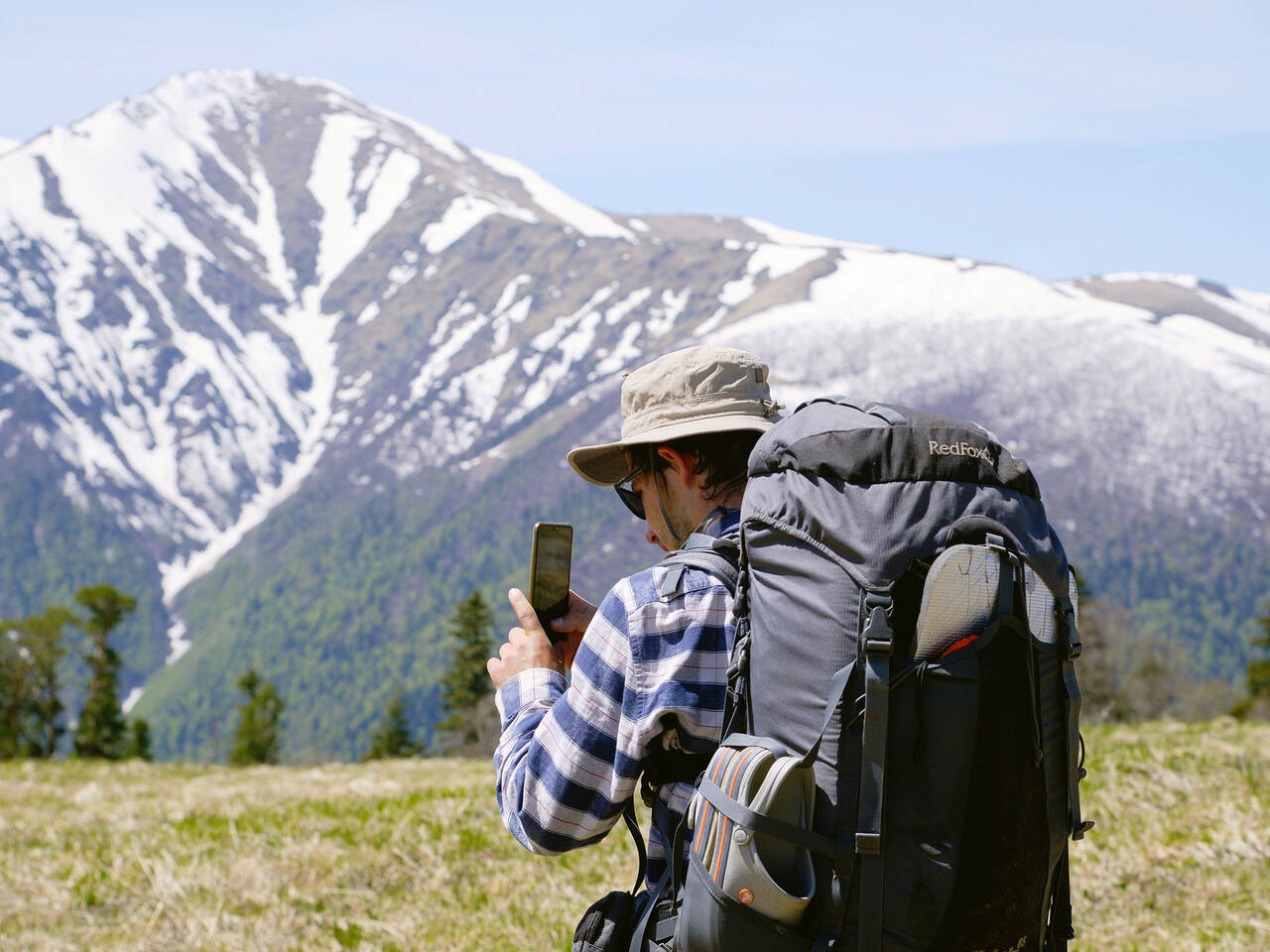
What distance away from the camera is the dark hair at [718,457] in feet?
12.6

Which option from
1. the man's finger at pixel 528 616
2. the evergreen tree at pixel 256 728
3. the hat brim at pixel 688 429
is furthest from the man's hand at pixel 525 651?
the evergreen tree at pixel 256 728

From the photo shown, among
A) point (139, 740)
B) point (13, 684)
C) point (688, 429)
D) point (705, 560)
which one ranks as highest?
point (688, 429)

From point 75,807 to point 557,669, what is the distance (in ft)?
36.5

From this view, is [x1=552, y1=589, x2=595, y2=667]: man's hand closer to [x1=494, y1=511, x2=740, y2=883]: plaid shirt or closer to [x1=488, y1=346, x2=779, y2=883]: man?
[x1=488, y1=346, x2=779, y2=883]: man

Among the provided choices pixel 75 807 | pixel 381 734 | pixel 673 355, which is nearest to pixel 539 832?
pixel 673 355

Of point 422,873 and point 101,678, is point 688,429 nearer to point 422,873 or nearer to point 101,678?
point 422,873

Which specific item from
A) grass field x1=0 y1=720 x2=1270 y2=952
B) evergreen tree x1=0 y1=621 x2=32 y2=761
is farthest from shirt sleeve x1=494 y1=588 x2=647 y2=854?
evergreen tree x1=0 y1=621 x2=32 y2=761

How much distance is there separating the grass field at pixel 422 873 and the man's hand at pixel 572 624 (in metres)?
2.69

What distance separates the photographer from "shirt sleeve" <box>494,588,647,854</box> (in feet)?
11.5

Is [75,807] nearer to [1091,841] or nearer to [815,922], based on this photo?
[1091,841]

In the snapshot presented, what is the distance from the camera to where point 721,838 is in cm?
313

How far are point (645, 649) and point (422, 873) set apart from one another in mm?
5013

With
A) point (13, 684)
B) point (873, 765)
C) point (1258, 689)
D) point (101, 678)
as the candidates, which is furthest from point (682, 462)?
point (1258, 689)

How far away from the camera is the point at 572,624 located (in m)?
4.24
